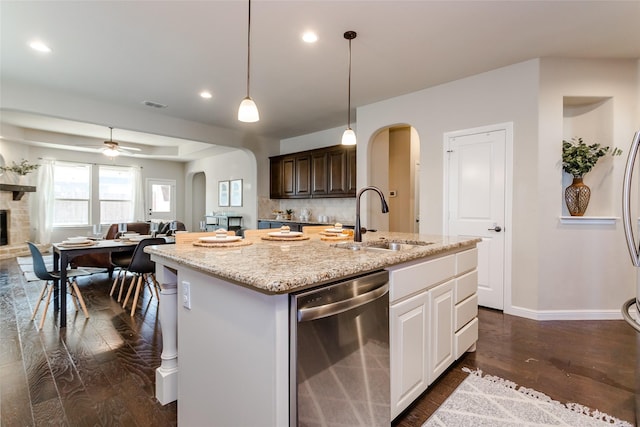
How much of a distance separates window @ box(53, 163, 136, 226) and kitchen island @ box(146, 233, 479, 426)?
7868 millimetres

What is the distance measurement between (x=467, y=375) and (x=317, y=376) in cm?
149

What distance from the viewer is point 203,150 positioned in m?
8.05

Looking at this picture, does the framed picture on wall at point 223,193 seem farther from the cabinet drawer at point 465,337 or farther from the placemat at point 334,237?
the cabinet drawer at point 465,337

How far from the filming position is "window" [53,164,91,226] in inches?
294

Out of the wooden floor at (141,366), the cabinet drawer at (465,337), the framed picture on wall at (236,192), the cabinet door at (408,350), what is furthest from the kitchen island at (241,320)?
the framed picture on wall at (236,192)

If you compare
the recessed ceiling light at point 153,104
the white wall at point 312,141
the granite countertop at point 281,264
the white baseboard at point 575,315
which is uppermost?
the recessed ceiling light at point 153,104

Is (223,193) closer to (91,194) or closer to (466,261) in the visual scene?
(91,194)

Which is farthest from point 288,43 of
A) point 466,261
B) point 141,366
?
point 141,366

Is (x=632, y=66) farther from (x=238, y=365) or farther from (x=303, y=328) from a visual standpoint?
(x=238, y=365)

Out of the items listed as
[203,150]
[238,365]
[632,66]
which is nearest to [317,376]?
[238,365]

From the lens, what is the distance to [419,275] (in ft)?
5.55

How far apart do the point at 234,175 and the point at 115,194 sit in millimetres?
3453

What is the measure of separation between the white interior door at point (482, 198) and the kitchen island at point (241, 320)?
2152 millimetres

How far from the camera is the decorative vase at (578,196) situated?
3207 mm
